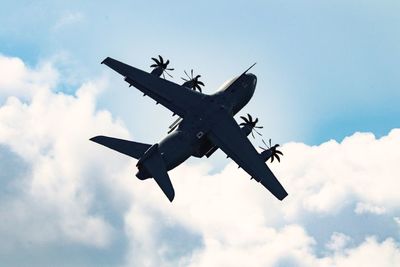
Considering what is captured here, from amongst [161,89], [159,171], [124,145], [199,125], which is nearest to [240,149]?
[199,125]

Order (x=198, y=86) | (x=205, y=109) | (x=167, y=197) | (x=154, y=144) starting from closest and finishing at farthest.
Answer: (x=167, y=197) → (x=154, y=144) → (x=205, y=109) → (x=198, y=86)

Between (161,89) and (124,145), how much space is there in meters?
10.9

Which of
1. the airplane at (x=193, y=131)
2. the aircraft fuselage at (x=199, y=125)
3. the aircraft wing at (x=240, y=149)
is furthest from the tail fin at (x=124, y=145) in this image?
the aircraft wing at (x=240, y=149)

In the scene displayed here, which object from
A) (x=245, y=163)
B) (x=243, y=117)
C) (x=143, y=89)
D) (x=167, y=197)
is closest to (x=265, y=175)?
(x=245, y=163)

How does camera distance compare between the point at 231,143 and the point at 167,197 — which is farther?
the point at 231,143

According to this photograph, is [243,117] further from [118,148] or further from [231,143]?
[118,148]

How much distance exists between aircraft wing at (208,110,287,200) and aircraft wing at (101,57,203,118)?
4678 mm

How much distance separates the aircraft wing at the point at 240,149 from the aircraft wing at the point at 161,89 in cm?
468

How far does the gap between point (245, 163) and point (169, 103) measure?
42.1 feet

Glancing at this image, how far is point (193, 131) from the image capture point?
76.8 metres

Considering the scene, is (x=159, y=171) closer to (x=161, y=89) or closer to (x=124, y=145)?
(x=124, y=145)

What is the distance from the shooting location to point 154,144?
73.9 meters

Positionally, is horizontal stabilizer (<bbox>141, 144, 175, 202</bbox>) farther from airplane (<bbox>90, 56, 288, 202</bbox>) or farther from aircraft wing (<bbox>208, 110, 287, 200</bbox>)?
aircraft wing (<bbox>208, 110, 287, 200</bbox>)

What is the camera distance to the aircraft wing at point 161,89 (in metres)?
79.8
